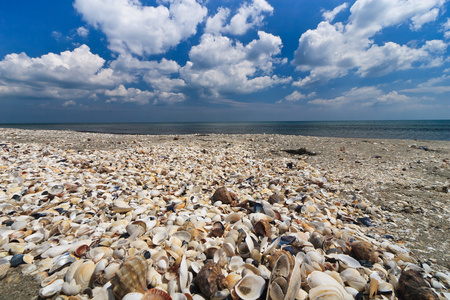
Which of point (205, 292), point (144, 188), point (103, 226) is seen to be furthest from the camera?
point (144, 188)

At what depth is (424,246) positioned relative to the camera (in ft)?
8.98

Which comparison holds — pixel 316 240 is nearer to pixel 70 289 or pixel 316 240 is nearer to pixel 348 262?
pixel 348 262

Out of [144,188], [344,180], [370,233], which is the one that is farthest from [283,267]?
[344,180]

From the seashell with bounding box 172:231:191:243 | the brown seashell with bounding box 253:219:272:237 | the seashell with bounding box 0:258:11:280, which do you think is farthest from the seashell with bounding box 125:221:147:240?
the brown seashell with bounding box 253:219:272:237

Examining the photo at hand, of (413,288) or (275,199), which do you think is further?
(275,199)

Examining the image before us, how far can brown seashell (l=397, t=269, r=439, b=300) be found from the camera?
175cm

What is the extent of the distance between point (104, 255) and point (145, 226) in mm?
622

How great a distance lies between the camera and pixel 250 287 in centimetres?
178

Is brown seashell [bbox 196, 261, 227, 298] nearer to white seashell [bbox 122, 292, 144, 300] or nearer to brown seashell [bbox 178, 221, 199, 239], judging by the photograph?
white seashell [bbox 122, 292, 144, 300]

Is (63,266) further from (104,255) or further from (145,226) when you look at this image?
(145,226)

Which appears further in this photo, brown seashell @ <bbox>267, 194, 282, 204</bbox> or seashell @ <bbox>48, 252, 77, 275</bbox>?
brown seashell @ <bbox>267, 194, 282, 204</bbox>

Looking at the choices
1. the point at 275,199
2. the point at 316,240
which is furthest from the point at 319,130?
the point at 316,240

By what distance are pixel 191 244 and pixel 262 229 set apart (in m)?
1.01

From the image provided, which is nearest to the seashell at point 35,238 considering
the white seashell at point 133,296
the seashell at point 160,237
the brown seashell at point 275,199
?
the seashell at point 160,237
